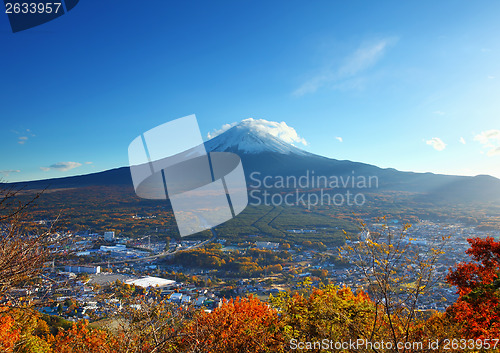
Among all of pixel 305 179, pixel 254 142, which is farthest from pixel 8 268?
pixel 254 142

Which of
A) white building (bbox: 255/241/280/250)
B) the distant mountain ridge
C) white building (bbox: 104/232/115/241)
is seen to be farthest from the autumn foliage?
the distant mountain ridge

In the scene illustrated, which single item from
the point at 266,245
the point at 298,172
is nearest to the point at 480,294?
the point at 266,245

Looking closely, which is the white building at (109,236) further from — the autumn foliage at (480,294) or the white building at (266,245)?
the autumn foliage at (480,294)

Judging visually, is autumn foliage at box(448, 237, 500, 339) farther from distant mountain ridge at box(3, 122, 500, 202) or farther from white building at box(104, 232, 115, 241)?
distant mountain ridge at box(3, 122, 500, 202)

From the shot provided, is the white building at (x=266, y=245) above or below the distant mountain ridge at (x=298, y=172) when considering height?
below

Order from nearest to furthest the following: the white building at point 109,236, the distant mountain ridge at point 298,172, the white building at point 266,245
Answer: the white building at point 266,245 → the white building at point 109,236 → the distant mountain ridge at point 298,172

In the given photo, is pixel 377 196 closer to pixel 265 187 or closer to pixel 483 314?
pixel 265 187

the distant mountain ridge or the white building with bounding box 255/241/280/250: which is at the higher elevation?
the distant mountain ridge

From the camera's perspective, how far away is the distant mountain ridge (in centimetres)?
5869

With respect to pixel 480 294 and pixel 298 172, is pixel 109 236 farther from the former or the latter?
pixel 298 172

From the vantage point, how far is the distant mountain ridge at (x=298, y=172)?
58.7 meters

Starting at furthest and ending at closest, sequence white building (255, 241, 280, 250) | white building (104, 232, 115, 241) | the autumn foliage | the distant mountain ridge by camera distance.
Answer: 1. the distant mountain ridge
2. white building (104, 232, 115, 241)
3. white building (255, 241, 280, 250)
4. the autumn foliage

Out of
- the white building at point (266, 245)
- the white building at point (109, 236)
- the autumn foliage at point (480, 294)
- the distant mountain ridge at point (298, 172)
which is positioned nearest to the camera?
the autumn foliage at point (480, 294)

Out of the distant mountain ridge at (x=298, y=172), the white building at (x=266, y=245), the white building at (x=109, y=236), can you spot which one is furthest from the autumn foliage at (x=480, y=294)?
the distant mountain ridge at (x=298, y=172)
